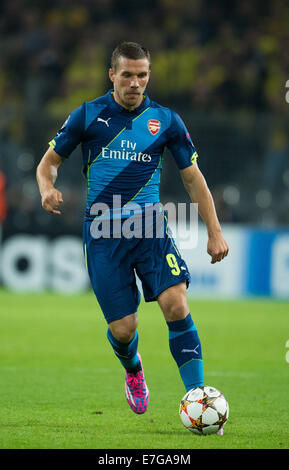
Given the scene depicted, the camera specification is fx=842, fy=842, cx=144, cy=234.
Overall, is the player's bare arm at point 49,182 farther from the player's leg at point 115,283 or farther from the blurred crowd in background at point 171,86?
the blurred crowd in background at point 171,86

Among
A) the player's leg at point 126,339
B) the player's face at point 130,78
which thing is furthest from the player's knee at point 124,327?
the player's face at point 130,78

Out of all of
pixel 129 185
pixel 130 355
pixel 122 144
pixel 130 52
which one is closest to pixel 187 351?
pixel 130 355

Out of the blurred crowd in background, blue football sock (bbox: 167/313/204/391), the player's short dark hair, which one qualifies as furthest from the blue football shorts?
the blurred crowd in background

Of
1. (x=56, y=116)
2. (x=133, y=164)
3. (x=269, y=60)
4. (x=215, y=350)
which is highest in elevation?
(x=269, y=60)

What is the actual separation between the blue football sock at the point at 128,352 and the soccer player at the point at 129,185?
3 centimetres

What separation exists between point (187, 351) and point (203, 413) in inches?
17.1

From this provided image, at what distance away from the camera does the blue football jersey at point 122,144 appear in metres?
4.86

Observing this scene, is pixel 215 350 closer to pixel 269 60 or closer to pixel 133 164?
pixel 133 164

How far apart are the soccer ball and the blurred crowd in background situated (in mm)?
9824

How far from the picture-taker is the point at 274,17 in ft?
60.5

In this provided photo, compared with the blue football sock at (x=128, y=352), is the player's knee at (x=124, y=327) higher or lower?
higher

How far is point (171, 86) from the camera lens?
1645 centimetres
